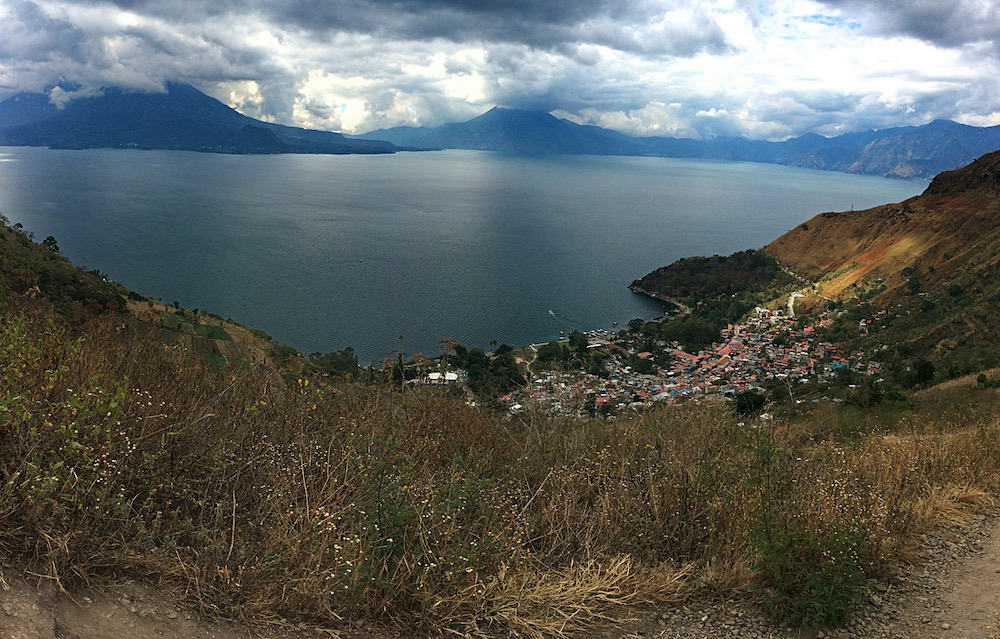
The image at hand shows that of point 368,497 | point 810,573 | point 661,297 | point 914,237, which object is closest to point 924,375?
point 810,573

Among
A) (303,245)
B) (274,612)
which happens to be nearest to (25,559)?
(274,612)

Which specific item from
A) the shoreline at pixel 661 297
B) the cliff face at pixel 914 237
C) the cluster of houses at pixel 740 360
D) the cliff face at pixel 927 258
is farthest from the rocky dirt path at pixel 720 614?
the shoreline at pixel 661 297

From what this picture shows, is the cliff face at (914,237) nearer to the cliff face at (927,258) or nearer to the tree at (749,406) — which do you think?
the cliff face at (927,258)

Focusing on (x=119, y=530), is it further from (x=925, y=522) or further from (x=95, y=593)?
(x=925, y=522)

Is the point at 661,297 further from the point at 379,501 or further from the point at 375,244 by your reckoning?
the point at 379,501

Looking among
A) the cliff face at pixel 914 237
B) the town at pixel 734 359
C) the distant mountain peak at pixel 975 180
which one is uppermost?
the distant mountain peak at pixel 975 180

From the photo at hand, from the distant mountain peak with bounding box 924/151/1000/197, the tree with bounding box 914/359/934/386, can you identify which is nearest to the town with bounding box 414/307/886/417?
the tree with bounding box 914/359/934/386

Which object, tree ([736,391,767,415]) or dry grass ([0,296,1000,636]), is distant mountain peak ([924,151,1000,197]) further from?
dry grass ([0,296,1000,636])

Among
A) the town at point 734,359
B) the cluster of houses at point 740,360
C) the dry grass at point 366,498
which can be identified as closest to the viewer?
the dry grass at point 366,498
